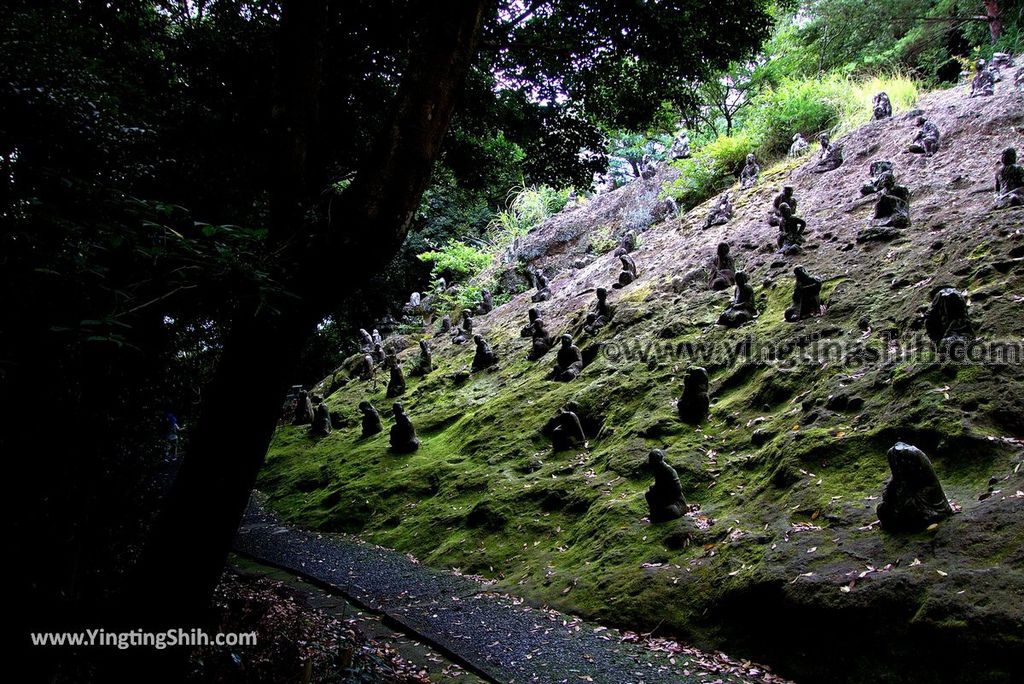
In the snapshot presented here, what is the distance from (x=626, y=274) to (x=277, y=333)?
29.6ft

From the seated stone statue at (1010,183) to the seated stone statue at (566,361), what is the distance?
5.44 metres

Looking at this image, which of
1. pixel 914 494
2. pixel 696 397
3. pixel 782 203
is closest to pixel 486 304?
pixel 782 203

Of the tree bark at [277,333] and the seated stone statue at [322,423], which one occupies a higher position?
the tree bark at [277,333]

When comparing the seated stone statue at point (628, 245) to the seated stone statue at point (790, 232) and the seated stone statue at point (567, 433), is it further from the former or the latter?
the seated stone statue at point (567, 433)

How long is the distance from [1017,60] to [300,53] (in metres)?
13.9

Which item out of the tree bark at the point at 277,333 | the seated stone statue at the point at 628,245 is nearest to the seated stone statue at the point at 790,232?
the seated stone statue at the point at 628,245

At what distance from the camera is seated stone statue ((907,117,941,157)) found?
900 centimetres

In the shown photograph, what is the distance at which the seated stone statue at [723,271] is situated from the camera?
870 centimetres

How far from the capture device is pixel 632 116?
6.58m

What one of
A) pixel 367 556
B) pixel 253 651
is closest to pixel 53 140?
pixel 253 651

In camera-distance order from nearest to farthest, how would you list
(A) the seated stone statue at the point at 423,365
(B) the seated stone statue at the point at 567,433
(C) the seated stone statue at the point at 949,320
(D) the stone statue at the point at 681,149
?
(C) the seated stone statue at the point at 949,320 < (B) the seated stone statue at the point at 567,433 < (A) the seated stone statue at the point at 423,365 < (D) the stone statue at the point at 681,149

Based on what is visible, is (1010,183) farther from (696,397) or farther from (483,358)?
(483,358)

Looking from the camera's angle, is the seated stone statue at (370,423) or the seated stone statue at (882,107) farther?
the seated stone statue at (882,107)

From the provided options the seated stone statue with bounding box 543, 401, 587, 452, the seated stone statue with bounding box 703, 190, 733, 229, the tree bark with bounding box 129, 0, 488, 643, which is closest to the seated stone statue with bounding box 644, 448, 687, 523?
the seated stone statue with bounding box 543, 401, 587, 452
